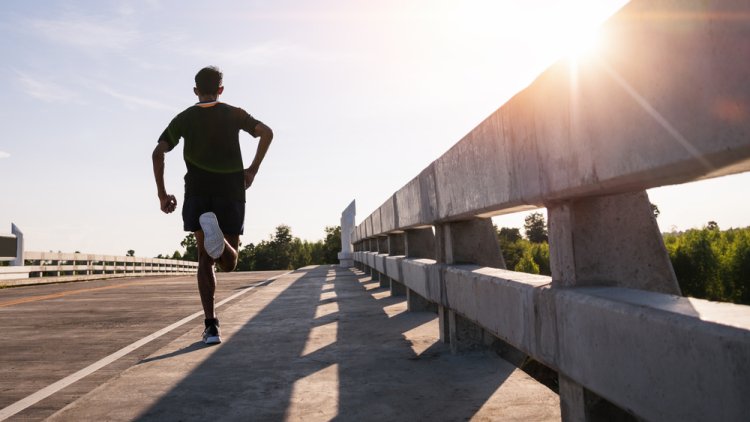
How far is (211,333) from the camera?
454 cm

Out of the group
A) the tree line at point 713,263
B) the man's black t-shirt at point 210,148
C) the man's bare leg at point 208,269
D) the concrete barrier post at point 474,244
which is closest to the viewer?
the concrete barrier post at point 474,244

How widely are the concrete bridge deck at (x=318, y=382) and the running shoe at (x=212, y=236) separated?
2.29 ft

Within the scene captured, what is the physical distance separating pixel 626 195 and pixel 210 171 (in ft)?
11.6

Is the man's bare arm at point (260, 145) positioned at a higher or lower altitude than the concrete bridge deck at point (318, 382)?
higher

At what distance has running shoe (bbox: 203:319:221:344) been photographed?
14.7ft

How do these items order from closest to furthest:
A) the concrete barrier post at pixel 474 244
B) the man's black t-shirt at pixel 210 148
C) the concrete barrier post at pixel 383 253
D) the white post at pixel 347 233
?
the concrete barrier post at pixel 474 244, the man's black t-shirt at pixel 210 148, the concrete barrier post at pixel 383 253, the white post at pixel 347 233

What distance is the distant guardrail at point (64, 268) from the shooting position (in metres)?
19.3

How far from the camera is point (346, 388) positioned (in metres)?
2.99

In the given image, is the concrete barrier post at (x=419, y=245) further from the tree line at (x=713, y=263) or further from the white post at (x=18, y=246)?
the tree line at (x=713, y=263)

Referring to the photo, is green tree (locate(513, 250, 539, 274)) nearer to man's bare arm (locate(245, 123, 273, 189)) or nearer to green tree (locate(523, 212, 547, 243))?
man's bare arm (locate(245, 123, 273, 189))

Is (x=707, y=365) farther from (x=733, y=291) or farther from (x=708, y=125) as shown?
(x=733, y=291)

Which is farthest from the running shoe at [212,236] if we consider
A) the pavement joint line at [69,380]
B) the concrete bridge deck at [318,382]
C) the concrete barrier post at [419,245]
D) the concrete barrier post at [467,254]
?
the concrete barrier post at [419,245]

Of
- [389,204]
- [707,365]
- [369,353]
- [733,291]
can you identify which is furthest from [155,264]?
[707,365]

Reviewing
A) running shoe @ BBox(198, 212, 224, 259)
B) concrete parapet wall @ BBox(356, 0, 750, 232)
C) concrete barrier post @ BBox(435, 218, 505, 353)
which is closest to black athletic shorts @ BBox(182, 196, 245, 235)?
running shoe @ BBox(198, 212, 224, 259)
